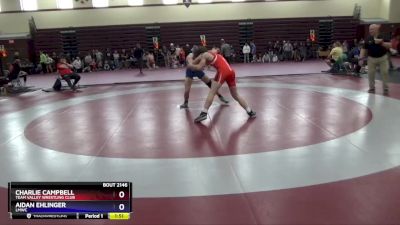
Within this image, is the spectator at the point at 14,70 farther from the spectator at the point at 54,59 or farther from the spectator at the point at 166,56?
the spectator at the point at 166,56

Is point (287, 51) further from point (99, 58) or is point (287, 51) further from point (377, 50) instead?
point (377, 50)

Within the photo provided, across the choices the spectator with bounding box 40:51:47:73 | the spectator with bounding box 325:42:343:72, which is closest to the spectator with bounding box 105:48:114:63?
Answer: the spectator with bounding box 40:51:47:73

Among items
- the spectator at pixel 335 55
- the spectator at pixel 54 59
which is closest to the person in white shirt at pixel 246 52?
the spectator at pixel 335 55

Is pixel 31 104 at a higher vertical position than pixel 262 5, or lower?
lower

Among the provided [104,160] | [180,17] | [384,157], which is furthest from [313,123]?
[180,17]

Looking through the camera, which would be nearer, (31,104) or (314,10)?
(31,104)

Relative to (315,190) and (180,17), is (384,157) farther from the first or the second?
(180,17)

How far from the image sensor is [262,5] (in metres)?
27.1

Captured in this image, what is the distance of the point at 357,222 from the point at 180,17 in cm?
2447
